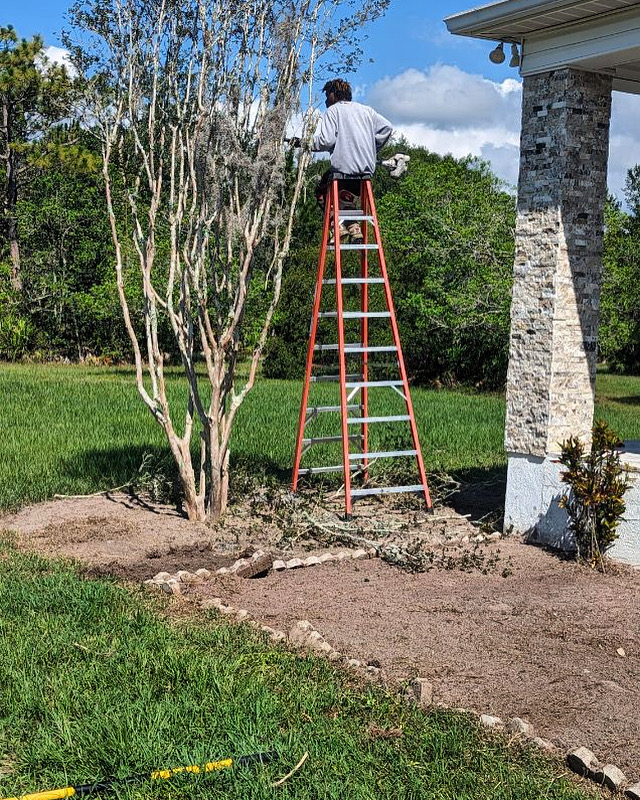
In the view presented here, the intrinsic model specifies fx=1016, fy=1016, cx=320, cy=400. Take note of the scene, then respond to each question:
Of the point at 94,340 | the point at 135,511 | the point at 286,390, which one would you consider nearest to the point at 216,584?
the point at 135,511

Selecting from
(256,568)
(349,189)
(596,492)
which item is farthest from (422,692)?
(349,189)

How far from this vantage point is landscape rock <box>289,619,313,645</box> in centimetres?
513

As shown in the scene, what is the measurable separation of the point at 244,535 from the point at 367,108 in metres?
3.58

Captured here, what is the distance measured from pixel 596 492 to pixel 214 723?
361 centimetres

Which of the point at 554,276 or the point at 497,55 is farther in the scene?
the point at 497,55

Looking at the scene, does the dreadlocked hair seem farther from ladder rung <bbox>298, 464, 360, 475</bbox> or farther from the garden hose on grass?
the garden hose on grass

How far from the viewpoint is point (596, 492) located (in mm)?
6715

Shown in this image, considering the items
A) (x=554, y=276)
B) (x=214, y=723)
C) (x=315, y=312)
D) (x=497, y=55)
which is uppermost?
(x=497, y=55)

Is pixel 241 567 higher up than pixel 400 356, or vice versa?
pixel 400 356

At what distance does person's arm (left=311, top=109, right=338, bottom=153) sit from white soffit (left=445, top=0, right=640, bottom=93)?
46.9 inches

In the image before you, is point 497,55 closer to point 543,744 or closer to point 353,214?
point 353,214

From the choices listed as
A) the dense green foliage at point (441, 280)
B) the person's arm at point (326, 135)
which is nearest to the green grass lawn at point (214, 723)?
the person's arm at point (326, 135)

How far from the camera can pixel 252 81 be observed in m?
7.68

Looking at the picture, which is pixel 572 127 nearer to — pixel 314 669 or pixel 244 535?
pixel 244 535
